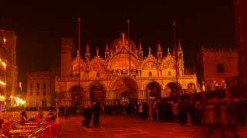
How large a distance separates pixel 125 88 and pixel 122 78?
2252 mm

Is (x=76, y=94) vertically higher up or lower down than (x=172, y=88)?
lower down

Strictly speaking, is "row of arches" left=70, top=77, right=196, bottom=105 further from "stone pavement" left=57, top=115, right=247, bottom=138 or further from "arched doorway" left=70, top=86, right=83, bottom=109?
"stone pavement" left=57, top=115, right=247, bottom=138

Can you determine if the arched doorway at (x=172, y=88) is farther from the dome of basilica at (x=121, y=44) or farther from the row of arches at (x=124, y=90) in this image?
the dome of basilica at (x=121, y=44)

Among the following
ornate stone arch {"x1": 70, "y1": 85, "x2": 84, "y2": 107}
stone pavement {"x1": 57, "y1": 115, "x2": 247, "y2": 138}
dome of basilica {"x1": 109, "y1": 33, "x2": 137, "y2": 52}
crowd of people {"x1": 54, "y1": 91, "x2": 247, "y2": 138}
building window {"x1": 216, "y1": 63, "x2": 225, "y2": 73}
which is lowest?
stone pavement {"x1": 57, "y1": 115, "x2": 247, "y2": 138}

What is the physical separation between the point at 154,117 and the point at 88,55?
3904 centimetres

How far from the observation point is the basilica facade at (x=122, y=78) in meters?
62.6

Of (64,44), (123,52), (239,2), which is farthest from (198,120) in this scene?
(64,44)

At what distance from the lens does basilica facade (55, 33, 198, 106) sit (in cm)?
6259

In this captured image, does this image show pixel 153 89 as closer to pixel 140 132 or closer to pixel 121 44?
pixel 121 44

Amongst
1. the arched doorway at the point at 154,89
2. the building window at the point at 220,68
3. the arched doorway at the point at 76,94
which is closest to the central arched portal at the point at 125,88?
the arched doorway at the point at 154,89

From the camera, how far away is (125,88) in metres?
64.8

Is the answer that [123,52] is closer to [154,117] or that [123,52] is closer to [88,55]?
[88,55]

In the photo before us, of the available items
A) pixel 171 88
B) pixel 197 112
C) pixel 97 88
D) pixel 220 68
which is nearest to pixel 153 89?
pixel 171 88

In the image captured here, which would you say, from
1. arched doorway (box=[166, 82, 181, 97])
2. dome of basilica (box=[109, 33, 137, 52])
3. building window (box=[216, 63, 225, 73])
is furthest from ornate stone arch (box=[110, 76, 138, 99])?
building window (box=[216, 63, 225, 73])
